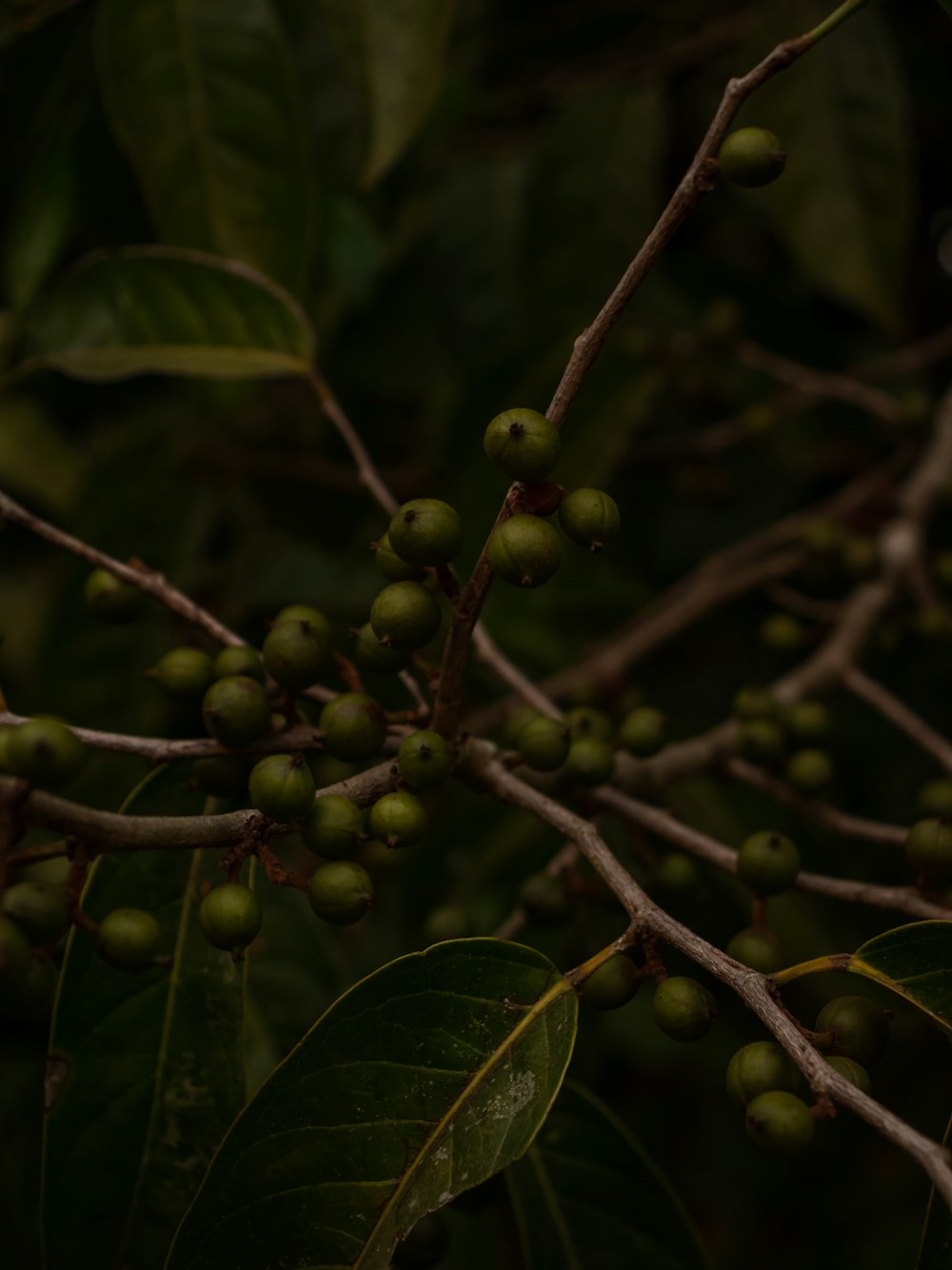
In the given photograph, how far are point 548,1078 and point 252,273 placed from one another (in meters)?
1.22

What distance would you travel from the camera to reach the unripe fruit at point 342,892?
1.14 metres

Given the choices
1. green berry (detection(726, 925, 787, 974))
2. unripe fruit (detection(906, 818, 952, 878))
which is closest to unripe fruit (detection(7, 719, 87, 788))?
green berry (detection(726, 925, 787, 974))

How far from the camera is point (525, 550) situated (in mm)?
1067

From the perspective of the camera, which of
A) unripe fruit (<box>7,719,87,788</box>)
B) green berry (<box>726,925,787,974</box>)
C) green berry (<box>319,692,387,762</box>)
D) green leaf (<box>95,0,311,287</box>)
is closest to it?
unripe fruit (<box>7,719,87,788</box>)

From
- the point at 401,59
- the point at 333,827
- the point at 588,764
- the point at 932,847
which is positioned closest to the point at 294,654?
the point at 333,827

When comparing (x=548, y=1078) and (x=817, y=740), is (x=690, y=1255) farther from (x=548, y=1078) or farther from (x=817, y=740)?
(x=817, y=740)

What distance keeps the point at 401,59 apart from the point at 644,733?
1.08 m

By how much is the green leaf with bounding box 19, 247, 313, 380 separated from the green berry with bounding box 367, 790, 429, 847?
2.69 ft

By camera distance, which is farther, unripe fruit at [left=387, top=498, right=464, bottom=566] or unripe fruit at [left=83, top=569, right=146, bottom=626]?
unripe fruit at [left=83, top=569, right=146, bottom=626]

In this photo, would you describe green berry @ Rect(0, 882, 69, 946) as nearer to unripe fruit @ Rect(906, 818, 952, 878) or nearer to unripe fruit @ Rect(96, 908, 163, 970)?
unripe fruit @ Rect(96, 908, 163, 970)

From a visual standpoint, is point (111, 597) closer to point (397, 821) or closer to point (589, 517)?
point (397, 821)

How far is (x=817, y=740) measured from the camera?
1822mm

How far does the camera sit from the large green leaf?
145cm

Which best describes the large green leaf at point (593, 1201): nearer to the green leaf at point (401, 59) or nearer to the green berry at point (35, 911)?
the green berry at point (35, 911)
